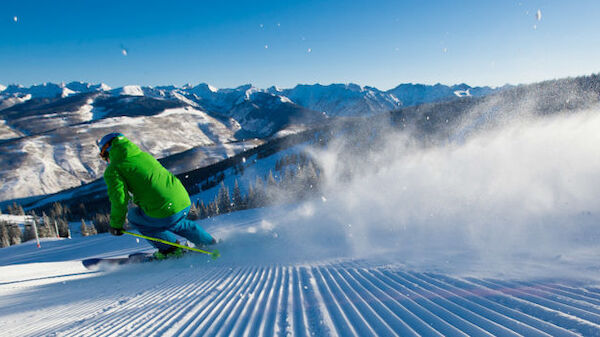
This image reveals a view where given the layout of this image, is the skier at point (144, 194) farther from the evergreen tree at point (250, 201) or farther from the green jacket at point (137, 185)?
the evergreen tree at point (250, 201)

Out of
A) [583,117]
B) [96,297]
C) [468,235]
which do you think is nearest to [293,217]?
[468,235]

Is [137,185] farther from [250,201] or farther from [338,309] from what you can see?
[250,201]

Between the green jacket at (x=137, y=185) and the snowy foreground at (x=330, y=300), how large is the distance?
1316mm

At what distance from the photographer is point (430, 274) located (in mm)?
4250

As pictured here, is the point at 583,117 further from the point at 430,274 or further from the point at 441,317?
the point at 441,317

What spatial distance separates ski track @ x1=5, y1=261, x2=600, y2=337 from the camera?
241 cm

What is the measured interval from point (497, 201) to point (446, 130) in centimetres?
10867

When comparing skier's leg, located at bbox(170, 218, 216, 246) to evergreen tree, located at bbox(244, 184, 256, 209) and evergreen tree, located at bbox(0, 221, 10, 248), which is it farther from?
evergreen tree, located at bbox(0, 221, 10, 248)

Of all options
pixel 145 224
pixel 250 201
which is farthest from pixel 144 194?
pixel 250 201

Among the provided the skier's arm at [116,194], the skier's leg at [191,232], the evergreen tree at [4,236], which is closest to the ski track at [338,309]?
the skier's arm at [116,194]

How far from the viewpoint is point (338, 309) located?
2998 mm

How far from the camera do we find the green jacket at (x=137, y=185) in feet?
18.1

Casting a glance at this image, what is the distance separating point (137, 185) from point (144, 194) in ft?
0.82

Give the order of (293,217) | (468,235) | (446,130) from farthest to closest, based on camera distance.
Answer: (446,130) < (293,217) < (468,235)
